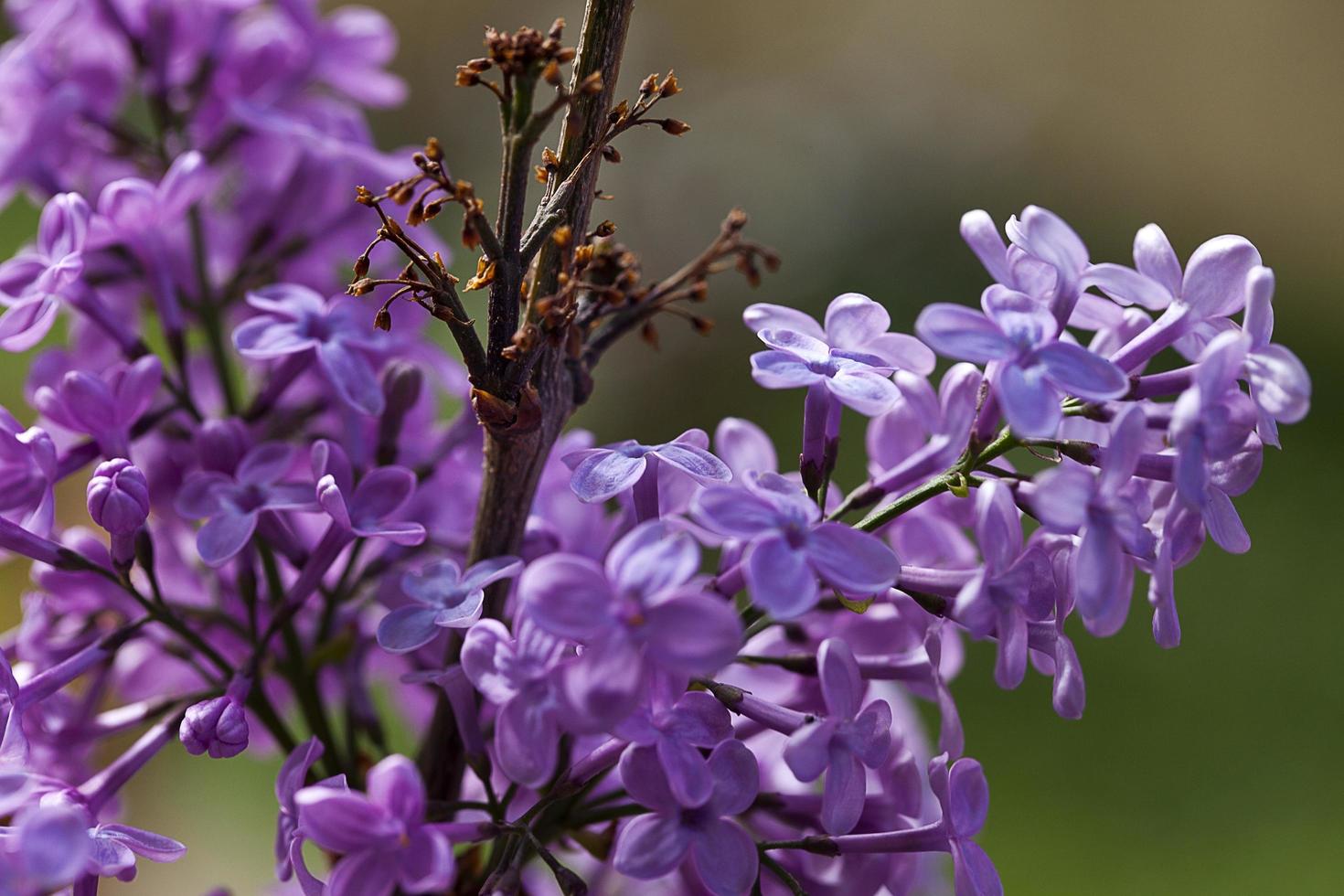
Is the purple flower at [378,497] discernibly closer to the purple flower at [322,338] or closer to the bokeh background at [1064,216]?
the purple flower at [322,338]

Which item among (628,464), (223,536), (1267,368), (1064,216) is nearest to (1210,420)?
(1267,368)

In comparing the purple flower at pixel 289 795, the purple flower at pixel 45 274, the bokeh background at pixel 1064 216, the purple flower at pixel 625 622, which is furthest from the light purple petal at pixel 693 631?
the bokeh background at pixel 1064 216

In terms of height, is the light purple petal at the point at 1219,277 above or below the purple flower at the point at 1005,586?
above

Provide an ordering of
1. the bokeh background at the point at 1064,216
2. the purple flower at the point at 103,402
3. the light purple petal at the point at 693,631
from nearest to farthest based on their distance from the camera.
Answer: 1. the light purple petal at the point at 693,631
2. the purple flower at the point at 103,402
3. the bokeh background at the point at 1064,216

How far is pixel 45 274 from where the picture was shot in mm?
337

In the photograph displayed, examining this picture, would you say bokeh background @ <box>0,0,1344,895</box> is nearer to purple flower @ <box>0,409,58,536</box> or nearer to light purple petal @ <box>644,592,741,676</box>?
purple flower @ <box>0,409,58,536</box>

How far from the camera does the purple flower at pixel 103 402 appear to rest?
1.06 feet

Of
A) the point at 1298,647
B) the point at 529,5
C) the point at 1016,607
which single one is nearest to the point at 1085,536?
the point at 1016,607

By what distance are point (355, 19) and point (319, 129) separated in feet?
0.27

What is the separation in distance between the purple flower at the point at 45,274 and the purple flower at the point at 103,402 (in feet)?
0.07

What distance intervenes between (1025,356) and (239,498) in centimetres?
21

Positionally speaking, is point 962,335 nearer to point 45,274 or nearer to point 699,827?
point 699,827

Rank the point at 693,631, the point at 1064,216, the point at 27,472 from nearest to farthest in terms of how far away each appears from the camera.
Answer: the point at 693,631 < the point at 27,472 < the point at 1064,216

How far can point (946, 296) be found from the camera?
159 cm
